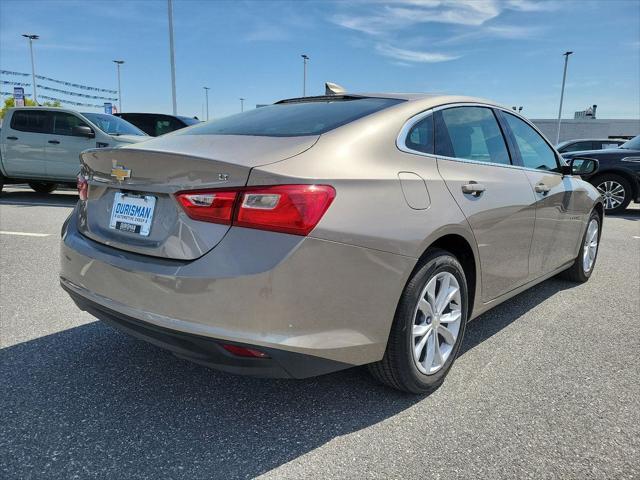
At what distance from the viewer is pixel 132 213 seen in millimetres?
2318

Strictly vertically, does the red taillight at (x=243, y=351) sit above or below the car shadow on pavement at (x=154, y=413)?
above

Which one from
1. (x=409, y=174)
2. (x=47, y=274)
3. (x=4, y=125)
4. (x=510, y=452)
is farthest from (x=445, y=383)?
(x=4, y=125)

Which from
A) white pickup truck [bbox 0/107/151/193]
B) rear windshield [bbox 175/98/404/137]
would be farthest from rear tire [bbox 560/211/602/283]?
A: white pickup truck [bbox 0/107/151/193]

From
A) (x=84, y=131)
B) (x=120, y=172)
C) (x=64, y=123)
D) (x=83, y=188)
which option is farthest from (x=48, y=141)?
(x=120, y=172)

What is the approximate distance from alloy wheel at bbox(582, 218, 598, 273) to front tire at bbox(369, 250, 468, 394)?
256 centimetres

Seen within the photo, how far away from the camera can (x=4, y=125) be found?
408 inches

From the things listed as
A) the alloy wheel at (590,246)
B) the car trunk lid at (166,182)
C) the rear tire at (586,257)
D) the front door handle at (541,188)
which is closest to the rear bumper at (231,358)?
the car trunk lid at (166,182)

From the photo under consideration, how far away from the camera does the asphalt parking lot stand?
208 cm

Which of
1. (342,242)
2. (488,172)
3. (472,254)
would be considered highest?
(488,172)

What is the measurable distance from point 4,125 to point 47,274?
7272mm

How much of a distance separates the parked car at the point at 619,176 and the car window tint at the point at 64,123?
10112mm

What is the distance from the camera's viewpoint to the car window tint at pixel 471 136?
2914 mm

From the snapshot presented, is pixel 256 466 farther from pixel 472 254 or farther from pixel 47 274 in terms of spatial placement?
pixel 47 274

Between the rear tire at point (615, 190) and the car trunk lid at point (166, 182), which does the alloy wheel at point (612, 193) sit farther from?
the car trunk lid at point (166, 182)
